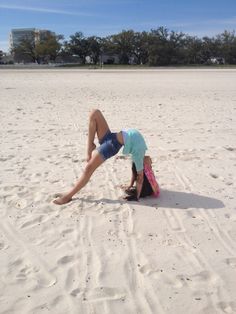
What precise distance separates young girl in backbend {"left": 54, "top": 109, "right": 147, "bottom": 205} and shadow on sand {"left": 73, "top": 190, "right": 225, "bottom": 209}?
0.23 meters

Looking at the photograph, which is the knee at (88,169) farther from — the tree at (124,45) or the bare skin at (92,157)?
the tree at (124,45)

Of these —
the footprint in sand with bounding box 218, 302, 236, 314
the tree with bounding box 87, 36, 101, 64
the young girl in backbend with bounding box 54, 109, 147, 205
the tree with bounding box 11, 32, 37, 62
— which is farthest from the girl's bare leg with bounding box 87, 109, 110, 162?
the tree with bounding box 11, 32, 37, 62

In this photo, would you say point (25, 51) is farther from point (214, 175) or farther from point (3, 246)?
point (3, 246)

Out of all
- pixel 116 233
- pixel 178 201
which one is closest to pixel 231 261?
pixel 116 233

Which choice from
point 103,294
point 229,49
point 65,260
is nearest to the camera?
point 103,294

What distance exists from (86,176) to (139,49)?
266 ft

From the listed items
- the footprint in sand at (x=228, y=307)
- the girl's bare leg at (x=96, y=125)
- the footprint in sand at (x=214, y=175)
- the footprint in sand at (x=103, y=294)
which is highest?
the girl's bare leg at (x=96, y=125)

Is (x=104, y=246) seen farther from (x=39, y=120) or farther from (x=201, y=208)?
(x=39, y=120)

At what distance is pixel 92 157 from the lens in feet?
16.3

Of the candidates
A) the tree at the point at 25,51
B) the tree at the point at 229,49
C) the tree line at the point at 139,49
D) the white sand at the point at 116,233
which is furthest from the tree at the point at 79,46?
the white sand at the point at 116,233

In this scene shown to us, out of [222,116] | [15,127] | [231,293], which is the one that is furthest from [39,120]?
[231,293]

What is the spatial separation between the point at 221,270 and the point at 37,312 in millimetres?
1653

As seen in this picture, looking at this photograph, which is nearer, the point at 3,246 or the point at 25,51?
the point at 3,246

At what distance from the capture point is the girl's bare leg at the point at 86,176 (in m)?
4.91
